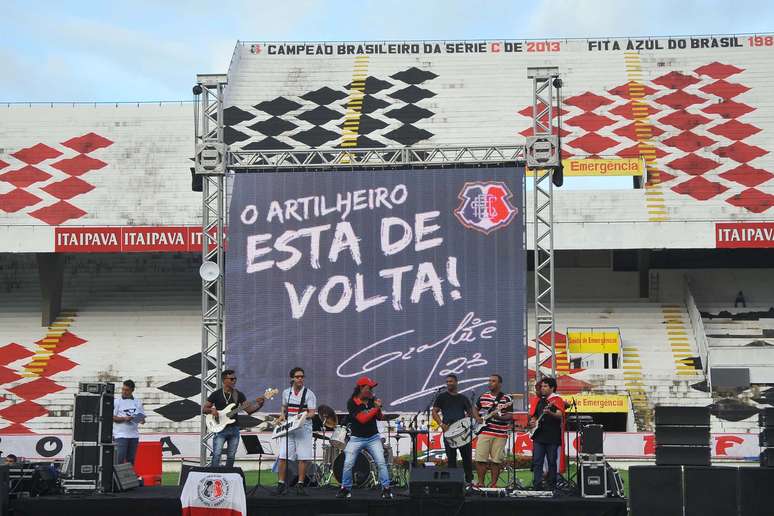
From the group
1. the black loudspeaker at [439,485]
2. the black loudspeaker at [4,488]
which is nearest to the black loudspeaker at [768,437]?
the black loudspeaker at [439,485]

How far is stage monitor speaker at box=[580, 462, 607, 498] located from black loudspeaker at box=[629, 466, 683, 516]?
31.1 inches

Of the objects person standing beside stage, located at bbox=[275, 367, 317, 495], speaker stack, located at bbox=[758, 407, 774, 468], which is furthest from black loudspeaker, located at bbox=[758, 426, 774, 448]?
person standing beside stage, located at bbox=[275, 367, 317, 495]

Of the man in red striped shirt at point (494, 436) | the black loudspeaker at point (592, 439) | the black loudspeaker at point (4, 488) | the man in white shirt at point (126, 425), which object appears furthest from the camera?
the man in white shirt at point (126, 425)

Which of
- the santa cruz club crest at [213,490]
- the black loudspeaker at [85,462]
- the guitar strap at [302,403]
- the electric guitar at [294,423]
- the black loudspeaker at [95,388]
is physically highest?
the black loudspeaker at [95,388]

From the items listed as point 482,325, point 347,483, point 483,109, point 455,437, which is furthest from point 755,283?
point 347,483

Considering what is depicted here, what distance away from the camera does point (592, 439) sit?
44.0 ft

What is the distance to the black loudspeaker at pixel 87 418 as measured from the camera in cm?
1408

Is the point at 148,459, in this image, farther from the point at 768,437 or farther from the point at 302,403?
the point at 768,437

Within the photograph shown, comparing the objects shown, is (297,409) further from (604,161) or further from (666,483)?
(604,161)

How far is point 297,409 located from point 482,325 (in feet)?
12.7

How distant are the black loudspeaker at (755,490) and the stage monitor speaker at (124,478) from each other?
7.33 meters

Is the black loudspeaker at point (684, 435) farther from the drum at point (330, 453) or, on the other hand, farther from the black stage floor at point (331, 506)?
the drum at point (330, 453)

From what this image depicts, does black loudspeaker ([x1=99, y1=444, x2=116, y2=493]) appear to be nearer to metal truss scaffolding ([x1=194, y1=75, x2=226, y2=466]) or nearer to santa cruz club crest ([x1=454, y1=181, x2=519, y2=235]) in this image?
metal truss scaffolding ([x1=194, y1=75, x2=226, y2=466])

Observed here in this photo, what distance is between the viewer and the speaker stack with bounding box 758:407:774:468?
12680 mm
